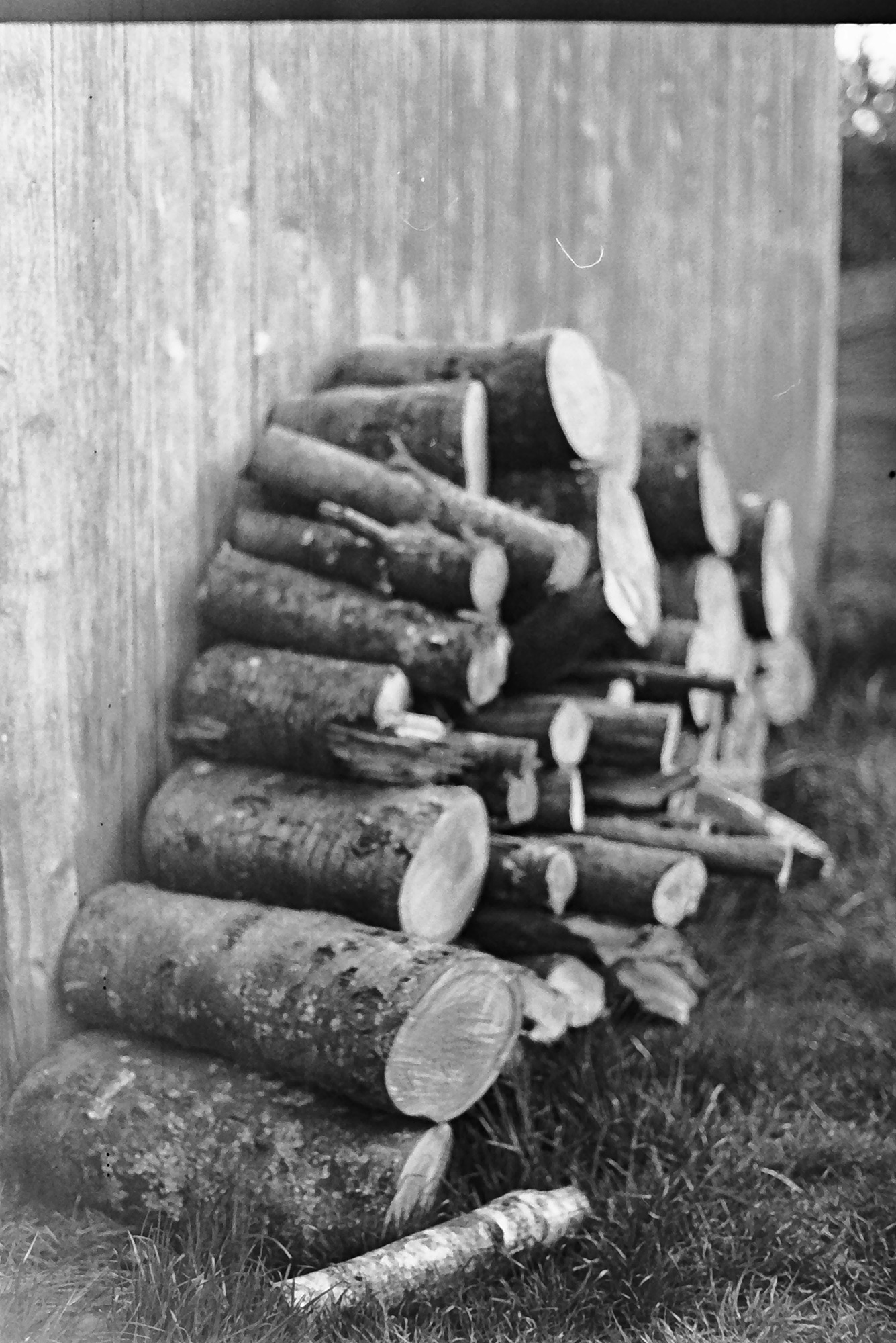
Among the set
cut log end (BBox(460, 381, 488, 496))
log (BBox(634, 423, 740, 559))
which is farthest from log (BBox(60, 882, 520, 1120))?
log (BBox(634, 423, 740, 559))

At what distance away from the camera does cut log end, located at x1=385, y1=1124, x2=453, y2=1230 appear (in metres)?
2.65

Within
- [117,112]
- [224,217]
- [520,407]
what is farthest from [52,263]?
[520,407]

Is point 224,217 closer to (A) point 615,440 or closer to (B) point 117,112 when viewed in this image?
(B) point 117,112

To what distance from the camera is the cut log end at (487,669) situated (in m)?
3.09

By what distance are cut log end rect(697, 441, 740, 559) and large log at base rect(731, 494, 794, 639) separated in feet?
0.72

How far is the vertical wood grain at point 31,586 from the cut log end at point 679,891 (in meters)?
1.33

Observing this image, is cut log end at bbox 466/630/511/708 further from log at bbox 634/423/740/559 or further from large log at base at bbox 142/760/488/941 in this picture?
log at bbox 634/423/740/559

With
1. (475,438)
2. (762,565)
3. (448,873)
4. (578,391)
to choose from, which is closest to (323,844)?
(448,873)

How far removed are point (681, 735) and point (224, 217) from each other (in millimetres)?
1936

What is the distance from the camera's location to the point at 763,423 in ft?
21.3

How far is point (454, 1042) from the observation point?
2.70 metres

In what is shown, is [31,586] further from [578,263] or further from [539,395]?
[578,263]

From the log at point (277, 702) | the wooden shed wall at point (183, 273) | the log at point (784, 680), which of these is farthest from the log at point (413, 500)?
the log at point (784, 680)

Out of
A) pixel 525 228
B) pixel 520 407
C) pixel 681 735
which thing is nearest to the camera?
pixel 520 407
